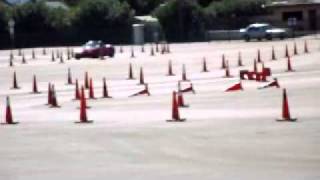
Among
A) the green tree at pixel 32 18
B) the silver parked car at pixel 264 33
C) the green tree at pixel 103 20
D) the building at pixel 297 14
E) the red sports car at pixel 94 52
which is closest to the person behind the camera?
the red sports car at pixel 94 52

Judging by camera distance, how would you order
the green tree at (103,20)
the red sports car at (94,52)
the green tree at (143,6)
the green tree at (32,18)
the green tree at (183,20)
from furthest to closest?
the green tree at (143,6), the green tree at (32,18), the green tree at (103,20), the green tree at (183,20), the red sports car at (94,52)

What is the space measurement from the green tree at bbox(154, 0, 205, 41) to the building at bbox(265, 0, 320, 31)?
351 inches

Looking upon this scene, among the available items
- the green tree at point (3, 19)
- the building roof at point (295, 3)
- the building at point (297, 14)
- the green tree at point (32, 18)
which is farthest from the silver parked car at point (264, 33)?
the green tree at point (3, 19)

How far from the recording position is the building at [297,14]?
10975 centimetres

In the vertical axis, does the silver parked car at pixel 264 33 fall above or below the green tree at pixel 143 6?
below

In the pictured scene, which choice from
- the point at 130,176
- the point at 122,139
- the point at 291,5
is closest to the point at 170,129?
the point at 122,139

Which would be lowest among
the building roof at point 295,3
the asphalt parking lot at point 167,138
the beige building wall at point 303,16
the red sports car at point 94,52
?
the red sports car at point 94,52

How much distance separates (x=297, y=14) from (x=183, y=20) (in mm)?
14195

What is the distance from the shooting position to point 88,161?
13875mm

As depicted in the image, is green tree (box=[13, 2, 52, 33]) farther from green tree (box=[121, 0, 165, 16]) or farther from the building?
green tree (box=[121, 0, 165, 16])

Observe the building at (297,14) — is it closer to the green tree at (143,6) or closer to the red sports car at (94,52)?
the green tree at (143,6)

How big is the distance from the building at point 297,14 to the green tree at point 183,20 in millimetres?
8905

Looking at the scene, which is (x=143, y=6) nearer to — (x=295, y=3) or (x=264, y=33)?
(x=295, y=3)

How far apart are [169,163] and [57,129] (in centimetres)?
615
